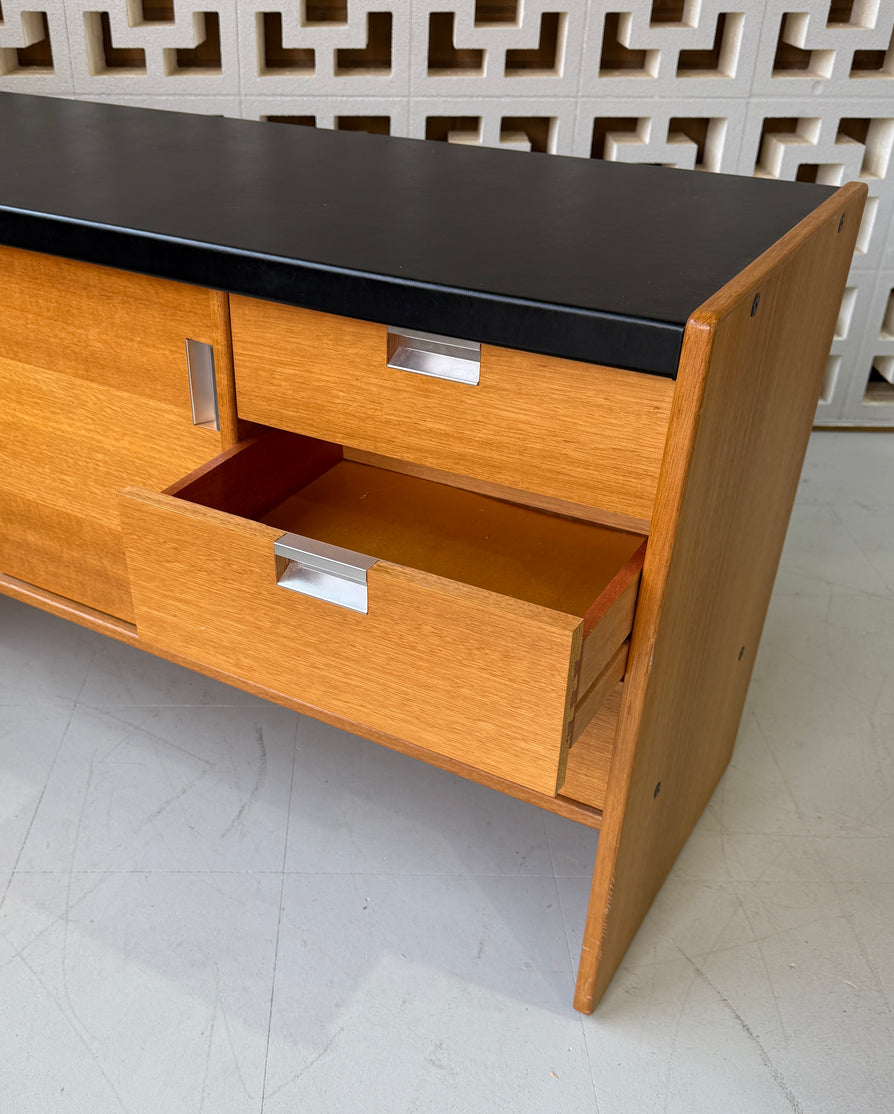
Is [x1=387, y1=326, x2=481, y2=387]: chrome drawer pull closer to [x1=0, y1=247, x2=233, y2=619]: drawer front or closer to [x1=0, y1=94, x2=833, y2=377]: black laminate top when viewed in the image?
[x1=0, y1=94, x2=833, y2=377]: black laminate top

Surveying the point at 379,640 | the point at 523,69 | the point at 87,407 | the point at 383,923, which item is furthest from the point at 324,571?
the point at 523,69

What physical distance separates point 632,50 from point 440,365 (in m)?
1.44

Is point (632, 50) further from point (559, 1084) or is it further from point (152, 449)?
point (559, 1084)

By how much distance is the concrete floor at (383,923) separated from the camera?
980 millimetres

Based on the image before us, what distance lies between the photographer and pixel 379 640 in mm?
796

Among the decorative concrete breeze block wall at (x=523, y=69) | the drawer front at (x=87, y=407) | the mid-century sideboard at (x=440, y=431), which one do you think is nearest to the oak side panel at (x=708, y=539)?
the mid-century sideboard at (x=440, y=431)

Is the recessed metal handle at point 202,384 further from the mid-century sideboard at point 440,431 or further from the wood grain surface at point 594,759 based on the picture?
the wood grain surface at point 594,759

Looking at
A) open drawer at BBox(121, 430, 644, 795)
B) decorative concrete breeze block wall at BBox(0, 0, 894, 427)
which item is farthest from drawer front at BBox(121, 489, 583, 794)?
decorative concrete breeze block wall at BBox(0, 0, 894, 427)

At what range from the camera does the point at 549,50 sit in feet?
6.38

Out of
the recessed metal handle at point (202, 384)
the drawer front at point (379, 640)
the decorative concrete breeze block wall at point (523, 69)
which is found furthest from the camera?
the decorative concrete breeze block wall at point (523, 69)

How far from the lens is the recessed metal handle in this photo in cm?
94

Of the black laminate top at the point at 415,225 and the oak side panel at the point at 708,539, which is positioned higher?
the black laminate top at the point at 415,225

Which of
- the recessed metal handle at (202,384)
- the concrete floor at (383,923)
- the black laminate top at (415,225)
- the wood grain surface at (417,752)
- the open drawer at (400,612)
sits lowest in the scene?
the concrete floor at (383,923)

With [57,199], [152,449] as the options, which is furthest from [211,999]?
[57,199]
